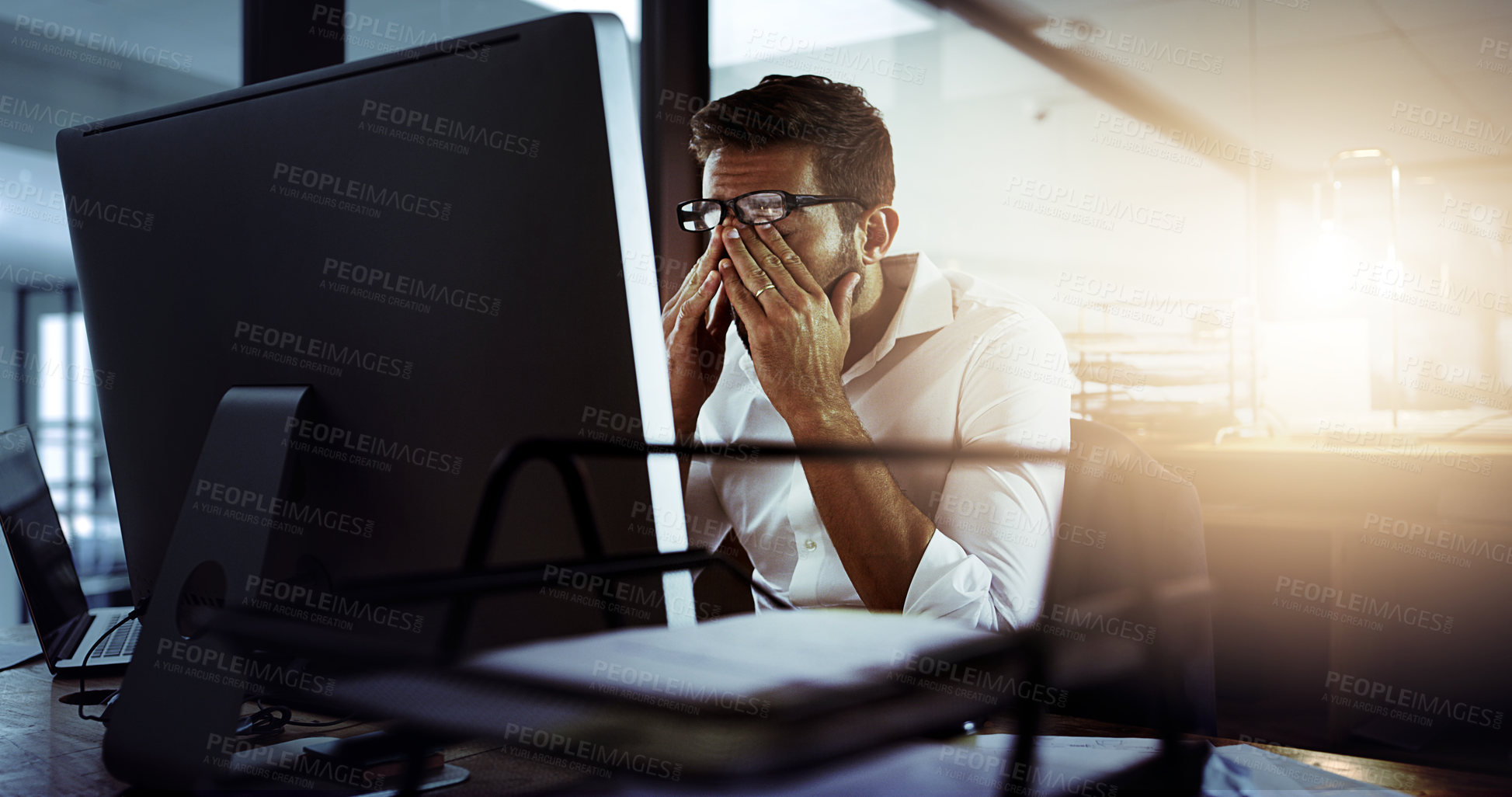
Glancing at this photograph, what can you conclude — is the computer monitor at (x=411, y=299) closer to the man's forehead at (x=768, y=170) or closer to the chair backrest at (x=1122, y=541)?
the chair backrest at (x=1122, y=541)

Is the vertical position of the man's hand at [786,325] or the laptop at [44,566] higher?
the man's hand at [786,325]

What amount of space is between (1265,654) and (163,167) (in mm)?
2378

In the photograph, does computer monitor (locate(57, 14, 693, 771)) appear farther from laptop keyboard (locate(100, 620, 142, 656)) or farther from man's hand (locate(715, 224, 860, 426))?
man's hand (locate(715, 224, 860, 426))

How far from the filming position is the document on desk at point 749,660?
0.47 meters

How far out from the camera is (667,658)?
0.58 m

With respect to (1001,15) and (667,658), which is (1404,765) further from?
(1001,15)

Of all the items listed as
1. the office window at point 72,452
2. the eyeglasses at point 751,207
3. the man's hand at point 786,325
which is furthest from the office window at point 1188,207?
the office window at point 72,452

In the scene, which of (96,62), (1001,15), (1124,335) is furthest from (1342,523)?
(96,62)

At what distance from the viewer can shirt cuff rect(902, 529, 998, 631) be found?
4.09 feet

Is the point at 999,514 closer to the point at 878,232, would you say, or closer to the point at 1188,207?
the point at 878,232

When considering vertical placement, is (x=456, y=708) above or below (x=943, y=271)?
below

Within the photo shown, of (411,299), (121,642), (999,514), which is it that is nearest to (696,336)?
(999,514)

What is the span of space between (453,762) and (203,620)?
0.22 meters

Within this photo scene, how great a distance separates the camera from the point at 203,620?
629 millimetres
